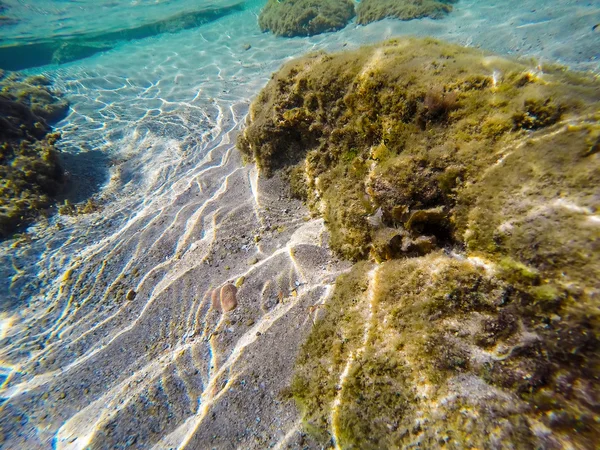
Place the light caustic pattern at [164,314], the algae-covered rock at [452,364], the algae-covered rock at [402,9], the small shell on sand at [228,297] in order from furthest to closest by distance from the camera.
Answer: the algae-covered rock at [402,9], the small shell on sand at [228,297], the light caustic pattern at [164,314], the algae-covered rock at [452,364]

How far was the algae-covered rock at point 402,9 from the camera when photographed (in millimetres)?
10711

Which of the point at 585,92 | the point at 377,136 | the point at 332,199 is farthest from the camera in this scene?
the point at 332,199

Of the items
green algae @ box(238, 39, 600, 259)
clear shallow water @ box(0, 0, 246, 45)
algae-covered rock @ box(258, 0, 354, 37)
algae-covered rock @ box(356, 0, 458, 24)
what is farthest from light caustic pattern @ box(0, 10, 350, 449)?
clear shallow water @ box(0, 0, 246, 45)

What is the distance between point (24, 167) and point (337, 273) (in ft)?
20.6

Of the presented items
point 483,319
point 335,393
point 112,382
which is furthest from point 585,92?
point 112,382

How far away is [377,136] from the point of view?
2.42 meters

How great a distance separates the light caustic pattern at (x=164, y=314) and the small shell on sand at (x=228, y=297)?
84 millimetres

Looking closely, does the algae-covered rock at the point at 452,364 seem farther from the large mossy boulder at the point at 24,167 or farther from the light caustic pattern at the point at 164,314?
the large mossy boulder at the point at 24,167

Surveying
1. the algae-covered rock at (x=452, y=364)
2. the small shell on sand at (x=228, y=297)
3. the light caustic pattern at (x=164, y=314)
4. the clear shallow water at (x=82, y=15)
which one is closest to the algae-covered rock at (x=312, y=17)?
the light caustic pattern at (x=164, y=314)

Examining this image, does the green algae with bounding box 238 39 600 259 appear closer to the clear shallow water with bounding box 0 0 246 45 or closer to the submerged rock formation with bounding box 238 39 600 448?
the submerged rock formation with bounding box 238 39 600 448

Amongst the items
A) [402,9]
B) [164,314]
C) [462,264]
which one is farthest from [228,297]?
[402,9]

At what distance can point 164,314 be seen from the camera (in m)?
2.92

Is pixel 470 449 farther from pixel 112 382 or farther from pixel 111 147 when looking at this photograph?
pixel 111 147

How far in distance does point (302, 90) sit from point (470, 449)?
3.44m
